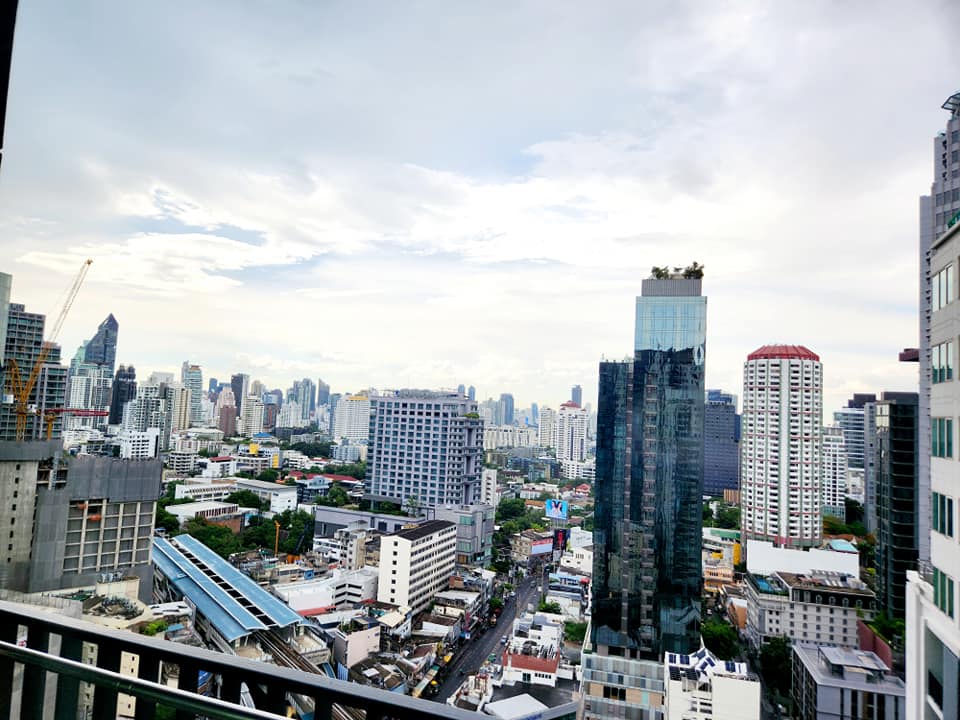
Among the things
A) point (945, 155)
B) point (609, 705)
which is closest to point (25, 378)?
point (609, 705)

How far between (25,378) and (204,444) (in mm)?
12538

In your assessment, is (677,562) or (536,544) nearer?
(677,562)

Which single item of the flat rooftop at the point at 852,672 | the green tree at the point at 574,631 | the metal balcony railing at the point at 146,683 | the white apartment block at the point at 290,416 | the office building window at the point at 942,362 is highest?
the office building window at the point at 942,362

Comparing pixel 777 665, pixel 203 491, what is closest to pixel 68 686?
pixel 777 665

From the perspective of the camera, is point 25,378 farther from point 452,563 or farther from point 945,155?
point 945,155

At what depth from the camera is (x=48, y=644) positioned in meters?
0.51

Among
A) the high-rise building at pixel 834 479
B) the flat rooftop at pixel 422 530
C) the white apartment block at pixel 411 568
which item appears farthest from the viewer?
the high-rise building at pixel 834 479

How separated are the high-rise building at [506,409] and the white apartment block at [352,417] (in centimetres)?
848

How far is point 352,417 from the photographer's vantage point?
27.5 m

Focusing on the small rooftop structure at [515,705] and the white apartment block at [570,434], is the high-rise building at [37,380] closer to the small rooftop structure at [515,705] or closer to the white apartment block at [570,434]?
the small rooftop structure at [515,705]

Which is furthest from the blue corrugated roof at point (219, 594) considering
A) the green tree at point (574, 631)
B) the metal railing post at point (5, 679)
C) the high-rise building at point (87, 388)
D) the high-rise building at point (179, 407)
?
the high-rise building at point (179, 407)

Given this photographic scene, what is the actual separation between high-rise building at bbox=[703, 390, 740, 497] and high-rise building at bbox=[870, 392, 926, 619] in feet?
→ 39.6

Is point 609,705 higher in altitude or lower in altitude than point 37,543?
lower

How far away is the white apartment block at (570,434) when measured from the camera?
88.6 feet
